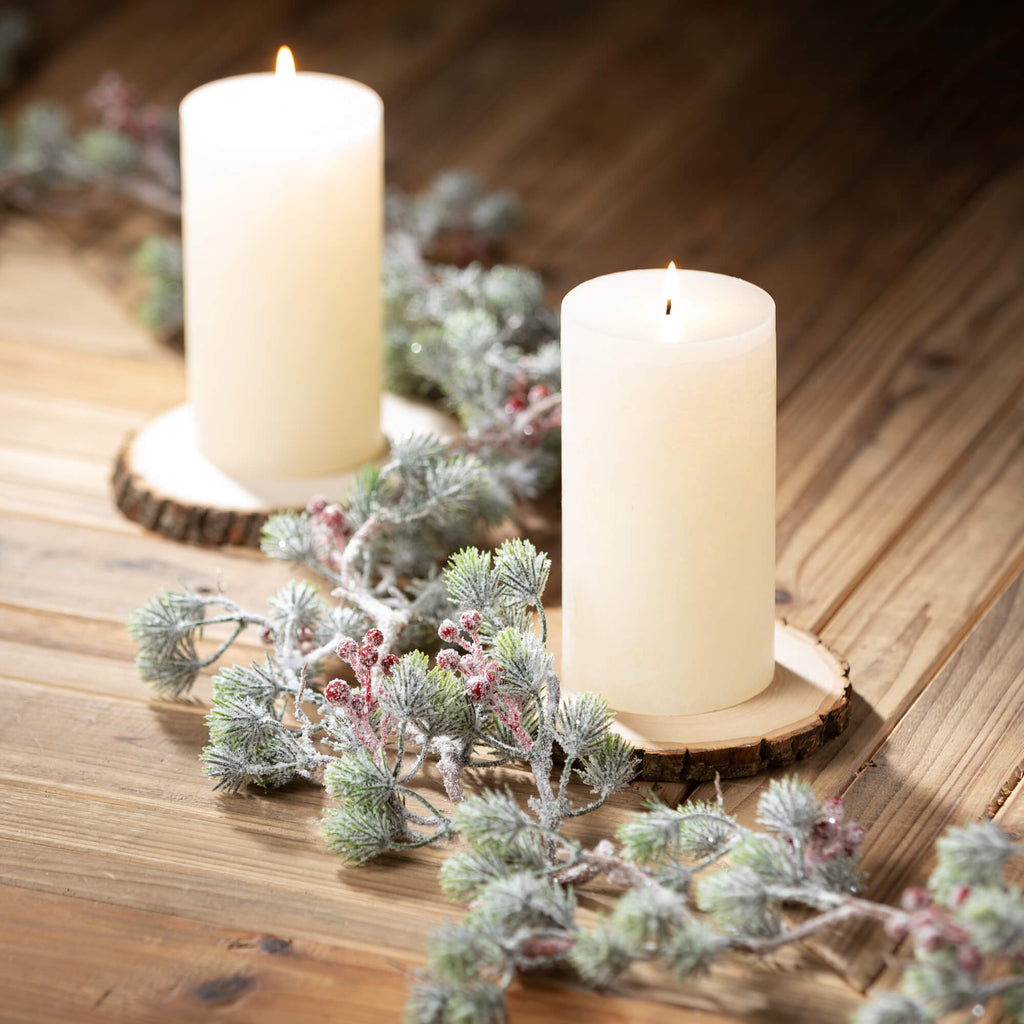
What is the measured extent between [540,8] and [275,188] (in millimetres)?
1150

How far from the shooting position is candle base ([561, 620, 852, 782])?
0.97 meters

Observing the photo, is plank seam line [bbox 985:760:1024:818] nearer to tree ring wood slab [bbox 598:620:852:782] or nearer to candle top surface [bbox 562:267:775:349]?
tree ring wood slab [bbox 598:620:852:782]

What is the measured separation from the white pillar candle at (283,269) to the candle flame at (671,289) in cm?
40

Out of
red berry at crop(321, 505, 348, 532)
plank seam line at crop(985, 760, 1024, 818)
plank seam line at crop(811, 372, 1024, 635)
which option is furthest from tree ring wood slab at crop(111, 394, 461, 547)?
plank seam line at crop(985, 760, 1024, 818)

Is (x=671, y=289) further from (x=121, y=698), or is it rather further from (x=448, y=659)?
(x=121, y=698)

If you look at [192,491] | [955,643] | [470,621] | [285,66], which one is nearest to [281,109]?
[285,66]

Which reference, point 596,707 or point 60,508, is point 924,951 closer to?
point 596,707

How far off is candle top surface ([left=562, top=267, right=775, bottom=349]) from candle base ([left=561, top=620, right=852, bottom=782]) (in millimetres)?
245

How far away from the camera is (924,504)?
4.40 feet

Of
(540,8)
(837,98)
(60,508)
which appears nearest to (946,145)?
(837,98)

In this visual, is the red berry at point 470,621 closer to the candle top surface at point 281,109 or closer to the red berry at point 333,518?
the red berry at point 333,518

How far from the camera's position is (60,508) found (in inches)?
53.8

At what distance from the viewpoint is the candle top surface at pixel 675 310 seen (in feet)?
3.10

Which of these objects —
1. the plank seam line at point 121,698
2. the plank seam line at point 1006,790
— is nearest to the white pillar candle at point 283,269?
the plank seam line at point 121,698
